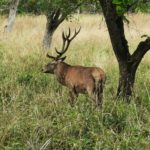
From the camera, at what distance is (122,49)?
875cm

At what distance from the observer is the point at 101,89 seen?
8359 millimetres

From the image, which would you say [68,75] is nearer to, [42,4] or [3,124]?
[3,124]

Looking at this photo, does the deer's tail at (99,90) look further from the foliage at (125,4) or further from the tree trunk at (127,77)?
the foliage at (125,4)

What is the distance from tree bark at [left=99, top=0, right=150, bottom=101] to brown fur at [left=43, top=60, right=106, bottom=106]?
0.45 metres

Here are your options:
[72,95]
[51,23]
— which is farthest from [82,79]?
[51,23]

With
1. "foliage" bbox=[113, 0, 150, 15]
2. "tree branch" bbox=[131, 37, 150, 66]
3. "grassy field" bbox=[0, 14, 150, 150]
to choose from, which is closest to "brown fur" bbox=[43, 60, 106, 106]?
"grassy field" bbox=[0, 14, 150, 150]

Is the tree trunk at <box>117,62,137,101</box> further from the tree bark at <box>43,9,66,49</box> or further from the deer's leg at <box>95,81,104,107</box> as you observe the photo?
the tree bark at <box>43,9,66,49</box>

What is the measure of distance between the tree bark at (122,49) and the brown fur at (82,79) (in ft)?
1.47

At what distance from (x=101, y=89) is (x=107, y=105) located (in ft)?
1.31

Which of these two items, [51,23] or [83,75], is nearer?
[83,75]

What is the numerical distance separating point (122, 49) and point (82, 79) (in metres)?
0.90

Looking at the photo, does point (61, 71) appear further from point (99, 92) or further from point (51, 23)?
point (51, 23)

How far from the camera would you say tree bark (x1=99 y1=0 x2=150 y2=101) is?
8516 millimetres

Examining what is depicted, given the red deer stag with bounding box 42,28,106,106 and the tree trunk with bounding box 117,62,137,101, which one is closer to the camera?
the red deer stag with bounding box 42,28,106,106
